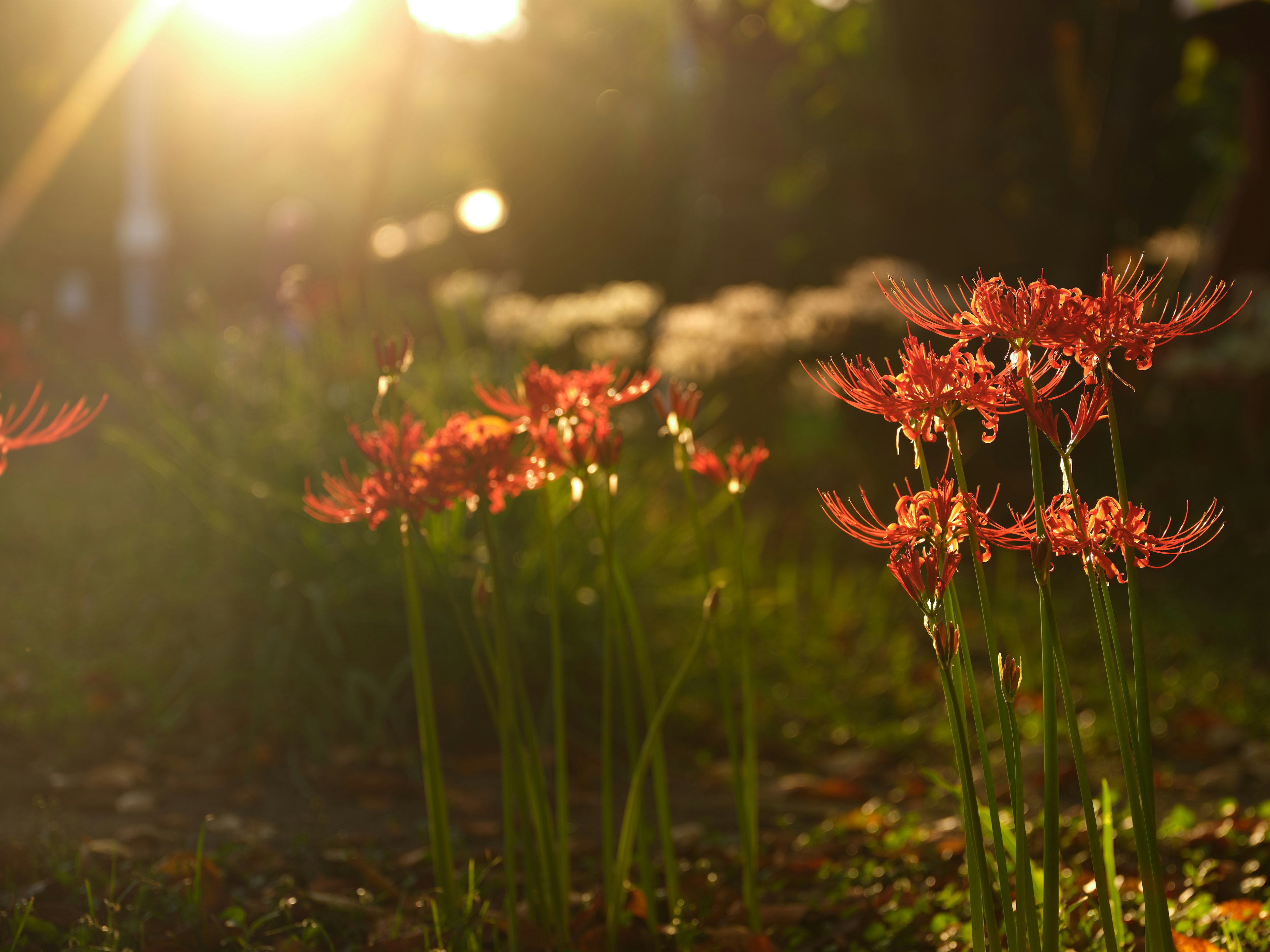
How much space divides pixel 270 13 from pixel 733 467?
15.3 metres

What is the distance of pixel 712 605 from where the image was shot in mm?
1558

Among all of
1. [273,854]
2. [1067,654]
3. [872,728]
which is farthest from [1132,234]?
[273,854]

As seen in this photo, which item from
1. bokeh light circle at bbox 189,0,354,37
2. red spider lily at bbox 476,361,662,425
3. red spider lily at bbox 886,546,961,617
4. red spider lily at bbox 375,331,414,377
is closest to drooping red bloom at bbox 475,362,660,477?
red spider lily at bbox 476,361,662,425

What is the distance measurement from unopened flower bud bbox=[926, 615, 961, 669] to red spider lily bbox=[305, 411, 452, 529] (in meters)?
0.72

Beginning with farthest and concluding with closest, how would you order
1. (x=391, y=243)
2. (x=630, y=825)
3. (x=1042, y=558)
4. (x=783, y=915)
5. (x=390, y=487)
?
(x=391, y=243), (x=783, y=915), (x=630, y=825), (x=390, y=487), (x=1042, y=558)

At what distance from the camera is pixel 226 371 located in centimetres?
451

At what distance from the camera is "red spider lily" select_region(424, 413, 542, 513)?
152 cm

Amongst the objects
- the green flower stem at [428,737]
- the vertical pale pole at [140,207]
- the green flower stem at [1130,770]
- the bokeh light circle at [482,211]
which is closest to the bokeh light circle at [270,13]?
the vertical pale pole at [140,207]

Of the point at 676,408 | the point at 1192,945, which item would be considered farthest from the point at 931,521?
the point at 1192,945

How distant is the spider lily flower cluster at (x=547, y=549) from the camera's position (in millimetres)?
1528

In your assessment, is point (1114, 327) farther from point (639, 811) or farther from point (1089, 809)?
point (639, 811)

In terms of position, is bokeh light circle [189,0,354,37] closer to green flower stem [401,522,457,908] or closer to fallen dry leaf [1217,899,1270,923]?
green flower stem [401,522,457,908]

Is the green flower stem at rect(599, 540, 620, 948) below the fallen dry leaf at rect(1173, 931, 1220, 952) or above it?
above

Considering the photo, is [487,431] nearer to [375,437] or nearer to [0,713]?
[375,437]
